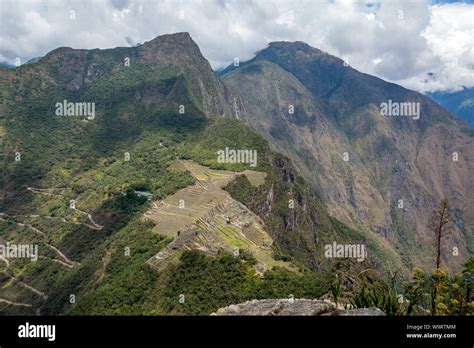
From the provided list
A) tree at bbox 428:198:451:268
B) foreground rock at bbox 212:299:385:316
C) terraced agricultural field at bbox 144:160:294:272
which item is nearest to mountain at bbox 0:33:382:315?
terraced agricultural field at bbox 144:160:294:272

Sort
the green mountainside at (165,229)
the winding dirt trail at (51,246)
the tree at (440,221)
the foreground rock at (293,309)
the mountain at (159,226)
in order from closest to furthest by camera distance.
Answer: the foreground rock at (293,309) → the tree at (440,221) → the green mountainside at (165,229) → the mountain at (159,226) → the winding dirt trail at (51,246)

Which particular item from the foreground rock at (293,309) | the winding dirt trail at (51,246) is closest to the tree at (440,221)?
the foreground rock at (293,309)

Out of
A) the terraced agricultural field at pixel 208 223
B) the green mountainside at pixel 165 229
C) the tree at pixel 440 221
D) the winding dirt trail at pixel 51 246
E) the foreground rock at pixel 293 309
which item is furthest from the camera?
the winding dirt trail at pixel 51 246

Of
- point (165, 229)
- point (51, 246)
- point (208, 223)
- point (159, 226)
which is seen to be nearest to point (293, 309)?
point (208, 223)

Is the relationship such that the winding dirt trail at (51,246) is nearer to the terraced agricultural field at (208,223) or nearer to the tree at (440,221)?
the terraced agricultural field at (208,223)

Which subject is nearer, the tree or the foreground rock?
the foreground rock

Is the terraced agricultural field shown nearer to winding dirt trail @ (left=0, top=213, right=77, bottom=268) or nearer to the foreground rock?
winding dirt trail @ (left=0, top=213, right=77, bottom=268)

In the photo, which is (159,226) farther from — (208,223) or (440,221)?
(440,221)
